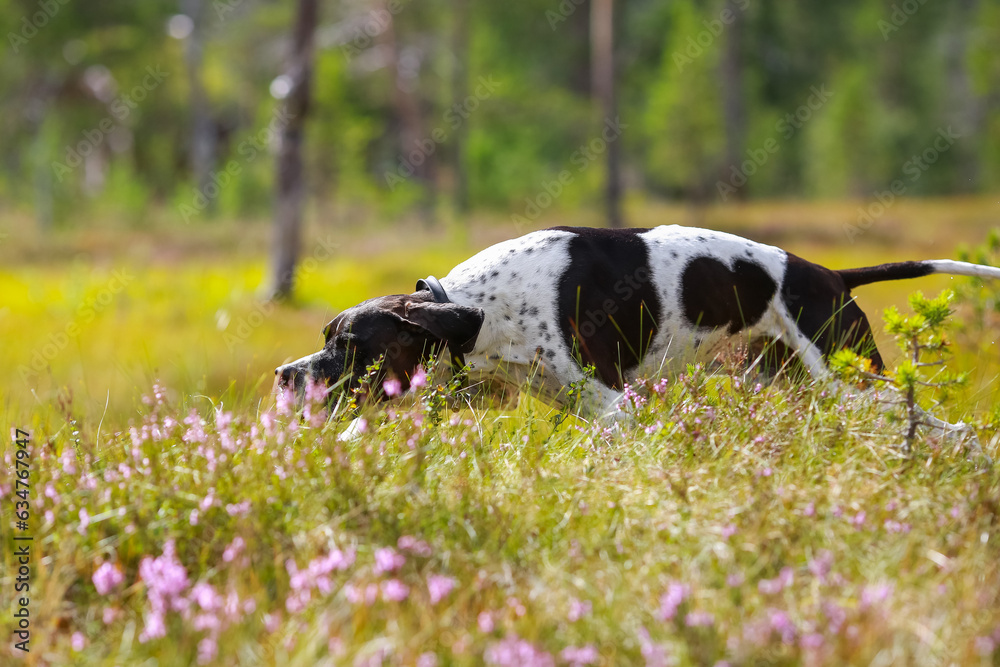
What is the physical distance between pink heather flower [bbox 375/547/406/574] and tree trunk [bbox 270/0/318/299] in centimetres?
881

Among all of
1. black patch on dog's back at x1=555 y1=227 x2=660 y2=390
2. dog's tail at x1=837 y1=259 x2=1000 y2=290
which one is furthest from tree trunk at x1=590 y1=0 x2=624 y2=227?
black patch on dog's back at x1=555 y1=227 x2=660 y2=390

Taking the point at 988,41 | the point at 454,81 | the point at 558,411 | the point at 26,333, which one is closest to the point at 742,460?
the point at 558,411

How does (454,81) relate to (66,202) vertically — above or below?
above

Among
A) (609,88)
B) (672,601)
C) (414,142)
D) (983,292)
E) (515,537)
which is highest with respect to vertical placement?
(609,88)

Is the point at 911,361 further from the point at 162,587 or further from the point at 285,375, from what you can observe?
the point at 162,587

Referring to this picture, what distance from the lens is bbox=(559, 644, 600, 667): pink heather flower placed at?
2021mm

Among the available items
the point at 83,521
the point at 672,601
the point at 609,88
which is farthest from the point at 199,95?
the point at 672,601

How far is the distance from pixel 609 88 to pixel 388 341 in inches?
565

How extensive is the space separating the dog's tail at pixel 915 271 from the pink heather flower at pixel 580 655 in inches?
100

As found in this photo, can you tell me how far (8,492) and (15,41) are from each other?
24.1 metres

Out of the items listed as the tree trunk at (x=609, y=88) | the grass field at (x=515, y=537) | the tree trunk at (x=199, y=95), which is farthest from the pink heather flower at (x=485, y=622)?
the tree trunk at (x=199, y=95)

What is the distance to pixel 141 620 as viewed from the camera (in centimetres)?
238

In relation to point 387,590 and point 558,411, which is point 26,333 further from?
point 387,590

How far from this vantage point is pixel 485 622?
6.97ft
